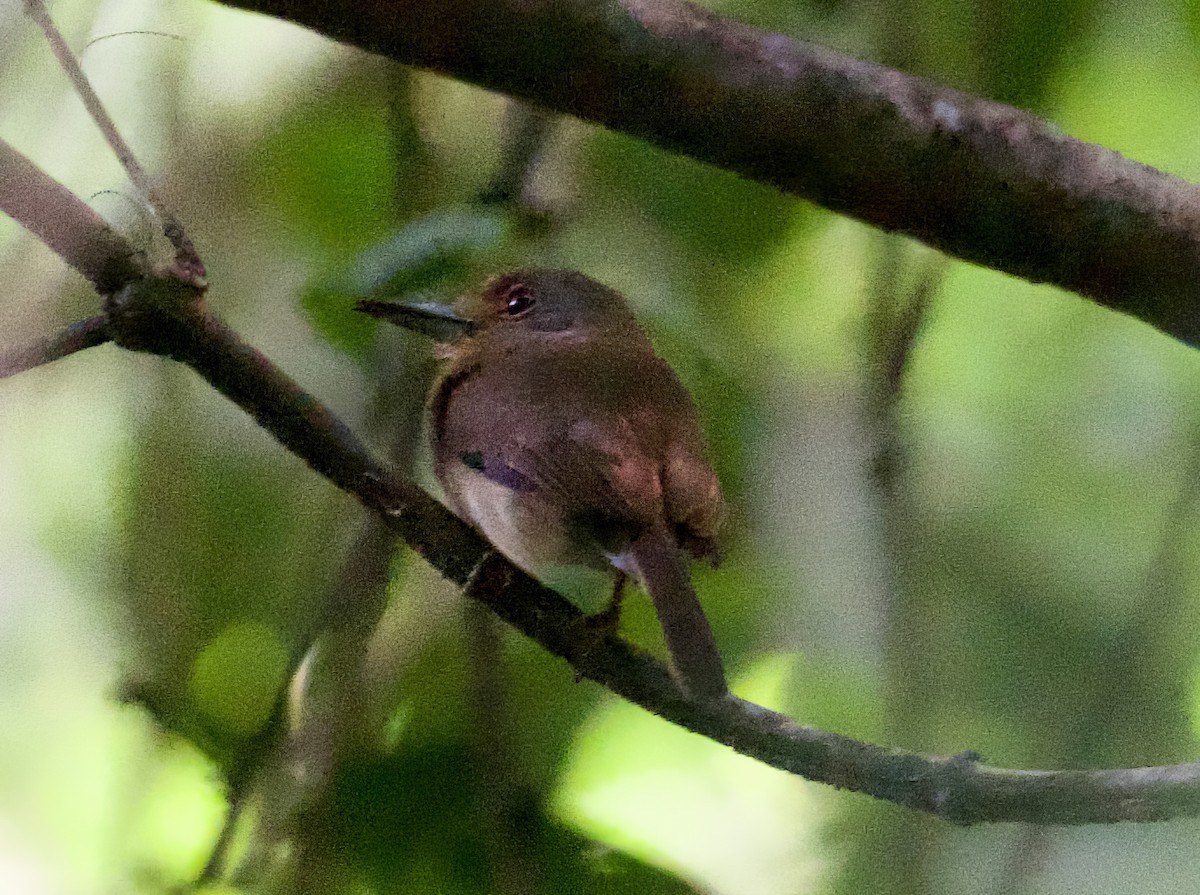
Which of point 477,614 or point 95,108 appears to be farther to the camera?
point 477,614

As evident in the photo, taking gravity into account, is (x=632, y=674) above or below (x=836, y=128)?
below

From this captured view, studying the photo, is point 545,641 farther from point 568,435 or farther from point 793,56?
point 793,56

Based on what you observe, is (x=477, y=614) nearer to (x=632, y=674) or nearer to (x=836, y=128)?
(x=632, y=674)

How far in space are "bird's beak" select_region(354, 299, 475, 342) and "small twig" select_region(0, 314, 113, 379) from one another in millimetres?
245

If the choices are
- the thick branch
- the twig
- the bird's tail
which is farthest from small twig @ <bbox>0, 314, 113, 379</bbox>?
the bird's tail

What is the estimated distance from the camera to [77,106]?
86 centimetres

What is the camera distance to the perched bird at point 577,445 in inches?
31.3

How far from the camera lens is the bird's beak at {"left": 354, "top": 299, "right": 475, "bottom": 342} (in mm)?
940

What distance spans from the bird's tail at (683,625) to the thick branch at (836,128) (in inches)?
12.5

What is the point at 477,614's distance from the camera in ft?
3.12

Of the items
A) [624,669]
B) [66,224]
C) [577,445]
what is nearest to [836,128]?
[577,445]

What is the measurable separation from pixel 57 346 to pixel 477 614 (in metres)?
0.39

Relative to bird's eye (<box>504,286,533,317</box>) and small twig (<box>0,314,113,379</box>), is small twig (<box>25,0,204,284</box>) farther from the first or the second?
bird's eye (<box>504,286,533,317</box>)

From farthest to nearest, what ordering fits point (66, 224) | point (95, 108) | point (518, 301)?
point (518, 301)
point (95, 108)
point (66, 224)
